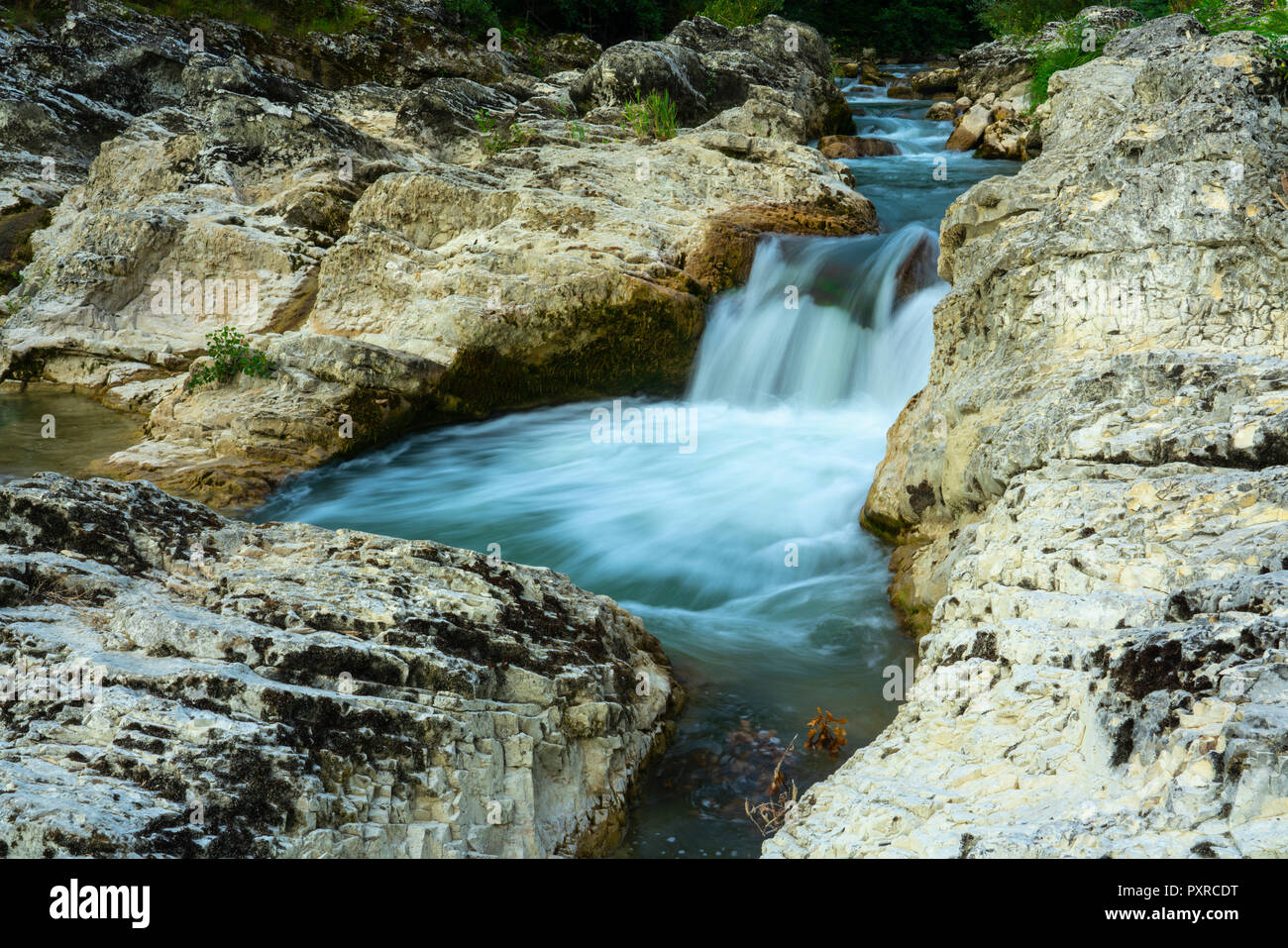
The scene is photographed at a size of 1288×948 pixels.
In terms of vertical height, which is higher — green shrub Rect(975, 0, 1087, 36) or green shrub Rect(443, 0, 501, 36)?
green shrub Rect(975, 0, 1087, 36)

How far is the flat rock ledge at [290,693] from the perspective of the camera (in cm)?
274

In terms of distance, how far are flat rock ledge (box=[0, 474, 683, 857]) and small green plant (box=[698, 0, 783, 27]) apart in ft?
68.4

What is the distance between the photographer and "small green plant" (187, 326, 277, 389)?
8.52 m

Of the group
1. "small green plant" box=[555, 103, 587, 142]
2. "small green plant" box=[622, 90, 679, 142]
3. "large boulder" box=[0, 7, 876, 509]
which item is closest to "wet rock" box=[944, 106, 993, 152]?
"large boulder" box=[0, 7, 876, 509]

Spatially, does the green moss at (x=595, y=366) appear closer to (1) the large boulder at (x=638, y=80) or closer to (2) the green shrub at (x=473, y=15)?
(1) the large boulder at (x=638, y=80)

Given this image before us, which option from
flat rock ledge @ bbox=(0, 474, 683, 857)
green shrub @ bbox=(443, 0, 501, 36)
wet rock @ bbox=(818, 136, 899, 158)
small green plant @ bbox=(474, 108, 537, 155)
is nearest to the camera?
flat rock ledge @ bbox=(0, 474, 683, 857)

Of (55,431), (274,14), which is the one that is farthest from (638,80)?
(55,431)

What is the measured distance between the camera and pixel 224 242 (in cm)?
1047

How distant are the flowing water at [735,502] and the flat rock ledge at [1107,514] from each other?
72 cm

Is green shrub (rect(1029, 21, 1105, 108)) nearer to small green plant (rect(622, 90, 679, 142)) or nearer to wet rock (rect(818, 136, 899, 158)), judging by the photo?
wet rock (rect(818, 136, 899, 158))

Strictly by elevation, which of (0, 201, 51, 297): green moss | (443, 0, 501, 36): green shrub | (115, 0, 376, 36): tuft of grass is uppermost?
(443, 0, 501, 36): green shrub

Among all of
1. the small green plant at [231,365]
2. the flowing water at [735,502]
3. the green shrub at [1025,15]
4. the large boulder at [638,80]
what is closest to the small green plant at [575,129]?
the large boulder at [638,80]

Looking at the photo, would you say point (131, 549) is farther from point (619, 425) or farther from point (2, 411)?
point (2, 411)

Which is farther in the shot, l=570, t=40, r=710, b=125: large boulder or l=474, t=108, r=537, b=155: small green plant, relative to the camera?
l=570, t=40, r=710, b=125: large boulder
